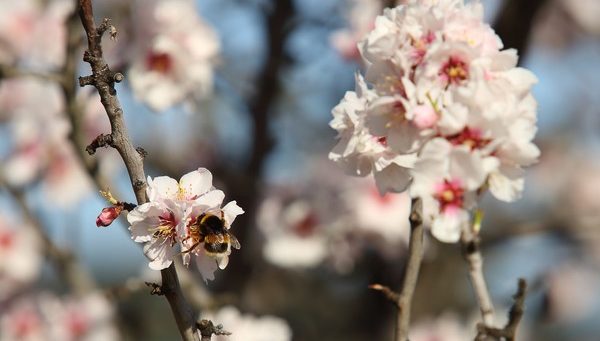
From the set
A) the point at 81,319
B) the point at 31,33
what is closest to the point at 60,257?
the point at 81,319

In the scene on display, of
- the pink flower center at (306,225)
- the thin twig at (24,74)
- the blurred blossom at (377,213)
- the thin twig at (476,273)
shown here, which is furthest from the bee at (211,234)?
the pink flower center at (306,225)

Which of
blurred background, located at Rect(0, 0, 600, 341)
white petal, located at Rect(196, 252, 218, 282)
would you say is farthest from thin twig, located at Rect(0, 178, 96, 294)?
white petal, located at Rect(196, 252, 218, 282)

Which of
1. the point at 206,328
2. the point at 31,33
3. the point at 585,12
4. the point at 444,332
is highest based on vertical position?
the point at 585,12

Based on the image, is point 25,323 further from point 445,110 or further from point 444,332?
point 445,110

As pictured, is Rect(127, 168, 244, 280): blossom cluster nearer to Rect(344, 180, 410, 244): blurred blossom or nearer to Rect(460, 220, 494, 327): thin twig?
Rect(460, 220, 494, 327): thin twig

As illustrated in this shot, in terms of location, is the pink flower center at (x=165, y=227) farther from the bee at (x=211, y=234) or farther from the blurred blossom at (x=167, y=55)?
the blurred blossom at (x=167, y=55)

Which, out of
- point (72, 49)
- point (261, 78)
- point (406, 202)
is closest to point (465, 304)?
point (406, 202)
